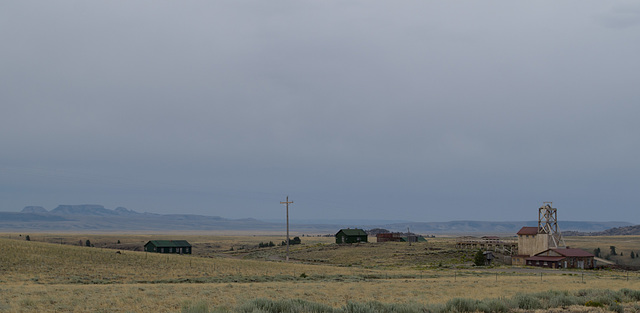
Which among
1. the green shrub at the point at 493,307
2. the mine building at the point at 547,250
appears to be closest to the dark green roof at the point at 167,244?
the mine building at the point at 547,250

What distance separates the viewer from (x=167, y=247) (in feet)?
300

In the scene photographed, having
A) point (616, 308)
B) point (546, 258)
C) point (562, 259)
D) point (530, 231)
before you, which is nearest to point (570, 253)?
point (562, 259)

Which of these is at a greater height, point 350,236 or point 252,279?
point 252,279

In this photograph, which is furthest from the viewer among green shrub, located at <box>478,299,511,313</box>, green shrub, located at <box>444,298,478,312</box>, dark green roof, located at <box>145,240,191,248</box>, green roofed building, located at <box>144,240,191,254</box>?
dark green roof, located at <box>145,240,191,248</box>

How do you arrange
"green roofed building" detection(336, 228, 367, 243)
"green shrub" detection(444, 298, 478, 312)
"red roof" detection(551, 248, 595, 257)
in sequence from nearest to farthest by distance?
1. "green shrub" detection(444, 298, 478, 312)
2. "red roof" detection(551, 248, 595, 257)
3. "green roofed building" detection(336, 228, 367, 243)

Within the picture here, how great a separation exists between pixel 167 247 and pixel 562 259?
62412mm

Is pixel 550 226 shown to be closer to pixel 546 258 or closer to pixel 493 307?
pixel 546 258

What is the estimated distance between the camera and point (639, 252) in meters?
88.5

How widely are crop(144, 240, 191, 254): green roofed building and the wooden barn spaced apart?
57517mm

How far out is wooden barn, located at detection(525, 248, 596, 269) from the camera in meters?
65.1

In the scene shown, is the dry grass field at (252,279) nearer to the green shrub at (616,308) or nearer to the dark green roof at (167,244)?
the green shrub at (616,308)

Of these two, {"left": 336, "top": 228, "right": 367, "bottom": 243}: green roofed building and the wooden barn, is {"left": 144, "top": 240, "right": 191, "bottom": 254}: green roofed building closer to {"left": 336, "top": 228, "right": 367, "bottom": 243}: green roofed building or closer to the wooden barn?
{"left": 336, "top": 228, "right": 367, "bottom": 243}: green roofed building

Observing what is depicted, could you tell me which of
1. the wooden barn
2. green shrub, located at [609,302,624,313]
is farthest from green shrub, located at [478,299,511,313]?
the wooden barn

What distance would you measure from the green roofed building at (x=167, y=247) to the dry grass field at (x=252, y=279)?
14.2m
